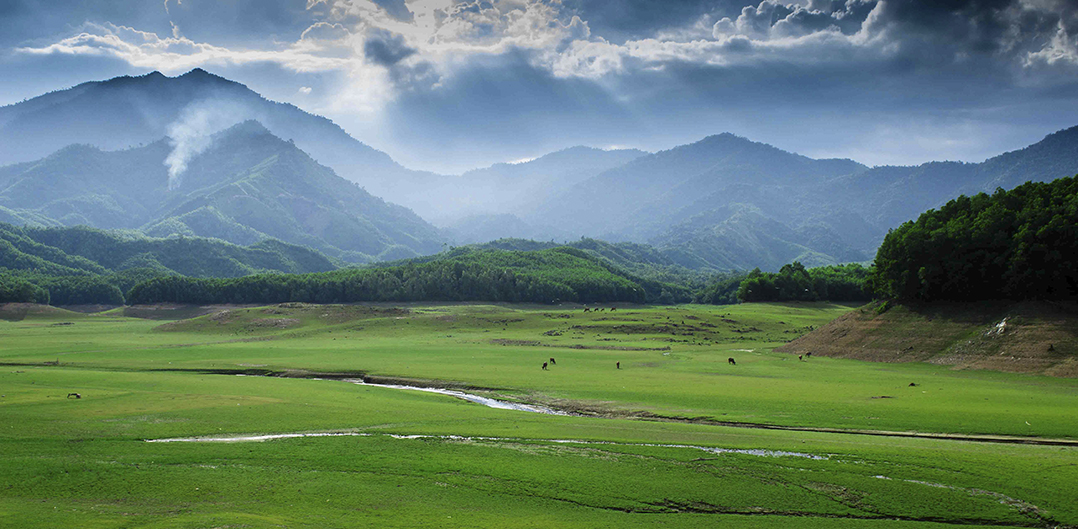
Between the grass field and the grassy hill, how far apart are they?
2.72 metres

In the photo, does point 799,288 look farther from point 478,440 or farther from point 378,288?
point 478,440

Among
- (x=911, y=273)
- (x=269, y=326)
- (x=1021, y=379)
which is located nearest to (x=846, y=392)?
(x=1021, y=379)

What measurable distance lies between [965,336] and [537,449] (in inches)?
1932

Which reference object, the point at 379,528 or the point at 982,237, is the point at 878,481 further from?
the point at 982,237

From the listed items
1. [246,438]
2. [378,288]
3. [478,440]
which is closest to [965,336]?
[478,440]

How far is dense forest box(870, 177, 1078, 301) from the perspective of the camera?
53.7 m

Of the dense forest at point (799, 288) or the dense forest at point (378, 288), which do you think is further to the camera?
the dense forest at point (378, 288)

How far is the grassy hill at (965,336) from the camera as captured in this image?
47.5 m

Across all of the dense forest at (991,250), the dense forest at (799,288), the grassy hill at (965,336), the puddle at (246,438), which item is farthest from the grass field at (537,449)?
the dense forest at (799,288)

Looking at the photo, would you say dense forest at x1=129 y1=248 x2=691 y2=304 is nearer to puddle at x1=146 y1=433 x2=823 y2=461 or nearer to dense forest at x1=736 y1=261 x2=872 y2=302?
dense forest at x1=736 y1=261 x2=872 y2=302

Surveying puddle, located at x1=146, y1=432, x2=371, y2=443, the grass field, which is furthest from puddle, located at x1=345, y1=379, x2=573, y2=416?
puddle, located at x1=146, y1=432, x2=371, y2=443

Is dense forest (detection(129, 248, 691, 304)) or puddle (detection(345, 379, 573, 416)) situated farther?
dense forest (detection(129, 248, 691, 304))

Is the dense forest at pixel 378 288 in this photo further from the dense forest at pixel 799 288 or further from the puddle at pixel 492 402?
the puddle at pixel 492 402

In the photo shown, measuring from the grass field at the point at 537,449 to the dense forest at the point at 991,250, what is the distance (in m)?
12.0
